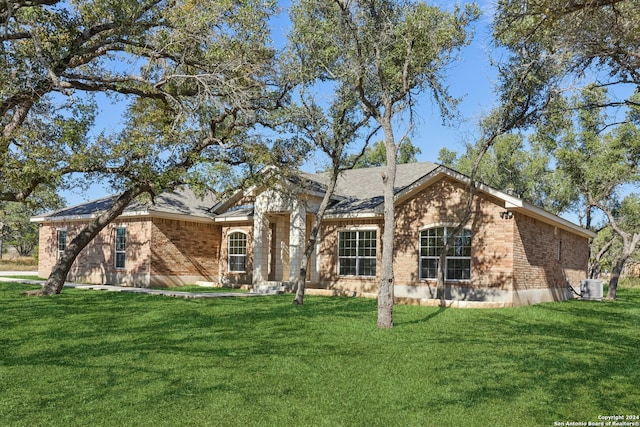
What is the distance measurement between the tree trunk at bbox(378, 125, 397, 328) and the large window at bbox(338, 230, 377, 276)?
8045mm

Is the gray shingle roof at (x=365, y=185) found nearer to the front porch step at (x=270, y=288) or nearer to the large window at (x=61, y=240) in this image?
the front porch step at (x=270, y=288)

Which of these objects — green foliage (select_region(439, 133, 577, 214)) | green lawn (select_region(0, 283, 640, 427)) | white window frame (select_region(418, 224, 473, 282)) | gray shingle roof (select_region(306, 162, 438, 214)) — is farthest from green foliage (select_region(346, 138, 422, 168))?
green lawn (select_region(0, 283, 640, 427))

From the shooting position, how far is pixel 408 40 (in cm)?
1301

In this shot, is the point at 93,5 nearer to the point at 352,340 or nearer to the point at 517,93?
the point at 352,340

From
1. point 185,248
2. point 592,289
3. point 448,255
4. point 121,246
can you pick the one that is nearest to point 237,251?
point 185,248

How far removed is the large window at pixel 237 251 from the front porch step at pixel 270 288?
2.49 m

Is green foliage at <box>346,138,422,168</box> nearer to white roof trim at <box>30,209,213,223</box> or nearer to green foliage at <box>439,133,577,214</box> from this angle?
green foliage at <box>439,133,577,214</box>

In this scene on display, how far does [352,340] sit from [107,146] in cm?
989

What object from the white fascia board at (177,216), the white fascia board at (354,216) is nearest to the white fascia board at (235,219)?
the white fascia board at (177,216)

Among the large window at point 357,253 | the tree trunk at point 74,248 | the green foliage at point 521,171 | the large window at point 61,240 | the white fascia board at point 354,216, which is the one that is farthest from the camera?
the green foliage at point 521,171

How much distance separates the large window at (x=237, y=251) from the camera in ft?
78.1

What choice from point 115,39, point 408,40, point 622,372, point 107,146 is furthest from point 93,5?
point 622,372

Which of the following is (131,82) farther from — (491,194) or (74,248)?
(491,194)

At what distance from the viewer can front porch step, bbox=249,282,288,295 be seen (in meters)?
20.7
